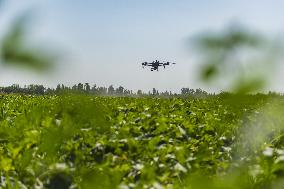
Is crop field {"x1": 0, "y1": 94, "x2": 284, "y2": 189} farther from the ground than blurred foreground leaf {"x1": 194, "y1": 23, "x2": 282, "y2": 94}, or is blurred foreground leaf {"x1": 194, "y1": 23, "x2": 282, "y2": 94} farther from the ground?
blurred foreground leaf {"x1": 194, "y1": 23, "x2": 282, "y2": 94}

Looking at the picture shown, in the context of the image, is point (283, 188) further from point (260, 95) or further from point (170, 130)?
point (170, 130)

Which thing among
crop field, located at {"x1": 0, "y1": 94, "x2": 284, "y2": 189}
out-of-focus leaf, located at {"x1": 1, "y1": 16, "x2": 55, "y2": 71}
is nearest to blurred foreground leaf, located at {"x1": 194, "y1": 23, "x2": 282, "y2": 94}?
crop field, located at {"x1": 0, "y1": 94, "x2": 284, "y2": 189}

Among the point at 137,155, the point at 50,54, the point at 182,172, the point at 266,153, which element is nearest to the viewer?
the point at 50,54

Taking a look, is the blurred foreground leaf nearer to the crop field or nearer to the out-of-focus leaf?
the crop field

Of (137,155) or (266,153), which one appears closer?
(266,153)

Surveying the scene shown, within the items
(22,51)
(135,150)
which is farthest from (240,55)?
(135,150)

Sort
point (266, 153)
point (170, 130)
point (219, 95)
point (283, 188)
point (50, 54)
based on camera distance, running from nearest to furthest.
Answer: point (50, 54), point (219, 95), point (283, 188), point (266, 153), point (170, 130)

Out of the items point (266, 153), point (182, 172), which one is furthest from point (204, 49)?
point (182, 172)

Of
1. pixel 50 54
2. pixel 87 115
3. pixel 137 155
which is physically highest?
pixel 50 54
